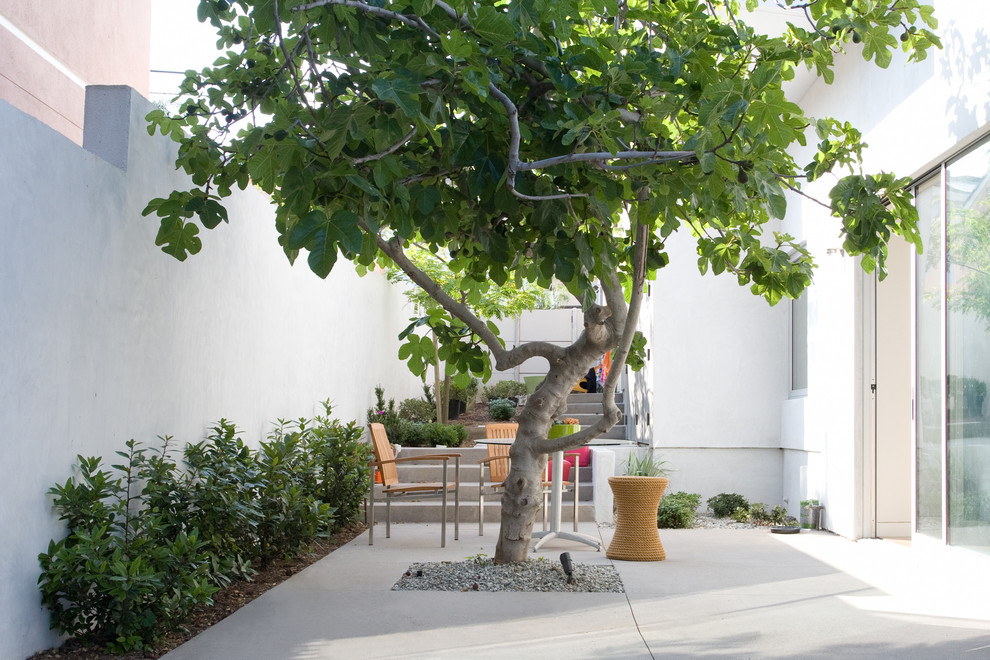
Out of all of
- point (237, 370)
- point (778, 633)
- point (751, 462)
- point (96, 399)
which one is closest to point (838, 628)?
point (778, 633)

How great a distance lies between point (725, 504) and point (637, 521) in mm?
3201

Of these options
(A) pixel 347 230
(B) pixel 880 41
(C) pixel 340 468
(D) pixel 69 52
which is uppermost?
(D) pixel 69 52

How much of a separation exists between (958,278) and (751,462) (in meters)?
4.44

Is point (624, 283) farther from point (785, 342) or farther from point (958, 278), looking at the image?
point (785, 342)

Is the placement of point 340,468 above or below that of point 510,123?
below

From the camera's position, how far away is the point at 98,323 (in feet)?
13.1

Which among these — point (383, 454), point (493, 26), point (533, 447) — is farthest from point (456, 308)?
point (383, 454)

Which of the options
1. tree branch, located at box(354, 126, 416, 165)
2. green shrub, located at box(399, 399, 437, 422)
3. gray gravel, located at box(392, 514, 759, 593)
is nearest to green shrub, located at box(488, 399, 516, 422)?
green shrub, located at box(399, 399, 437, 422)

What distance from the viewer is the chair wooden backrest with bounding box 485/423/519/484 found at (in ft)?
26.4

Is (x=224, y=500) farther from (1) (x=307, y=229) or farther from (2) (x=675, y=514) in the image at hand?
(2) (x=675, y=514)

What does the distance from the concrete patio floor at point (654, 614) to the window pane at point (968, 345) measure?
0.29 m

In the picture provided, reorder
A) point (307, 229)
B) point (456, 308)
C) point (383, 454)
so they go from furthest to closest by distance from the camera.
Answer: point (383, 454), point (456, 308), point (307, 229)

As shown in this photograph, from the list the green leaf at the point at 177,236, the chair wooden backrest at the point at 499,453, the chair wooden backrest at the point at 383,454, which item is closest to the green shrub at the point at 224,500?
the green leaf at the point at 177,236

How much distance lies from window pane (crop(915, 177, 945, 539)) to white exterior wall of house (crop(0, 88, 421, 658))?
4.79 meters
